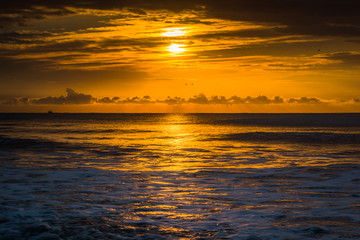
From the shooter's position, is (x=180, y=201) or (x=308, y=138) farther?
(x=308, y=138)

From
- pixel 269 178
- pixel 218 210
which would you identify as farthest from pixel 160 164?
pixel 218 210

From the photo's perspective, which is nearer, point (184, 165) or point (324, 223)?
point (324, 223)

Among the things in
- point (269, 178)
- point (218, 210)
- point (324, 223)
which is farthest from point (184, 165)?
point (324, 223)

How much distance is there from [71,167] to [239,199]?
42.6 ft

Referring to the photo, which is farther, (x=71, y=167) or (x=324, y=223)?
(x=71, y=167)

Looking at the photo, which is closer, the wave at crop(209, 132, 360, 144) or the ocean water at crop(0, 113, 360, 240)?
the ocean water at crop(0, 113, 360, 240)

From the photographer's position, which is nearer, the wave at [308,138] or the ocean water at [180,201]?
the ocean water at [180,201]

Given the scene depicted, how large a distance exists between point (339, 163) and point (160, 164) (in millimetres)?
11820

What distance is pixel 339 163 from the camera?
2509 cm

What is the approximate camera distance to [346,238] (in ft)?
32.1

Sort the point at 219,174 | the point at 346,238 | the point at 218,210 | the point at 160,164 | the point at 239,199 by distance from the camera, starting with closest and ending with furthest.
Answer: the point at 346,238 < the point at 218,210 < the point at 239,199 < the point at 219,174 < the point at 160,164

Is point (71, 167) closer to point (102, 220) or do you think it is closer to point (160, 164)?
point (160, 164)

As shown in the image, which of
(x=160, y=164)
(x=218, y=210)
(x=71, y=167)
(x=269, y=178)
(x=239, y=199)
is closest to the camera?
(x=218, y=210)

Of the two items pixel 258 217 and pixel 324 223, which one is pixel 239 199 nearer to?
pixel 258 217
